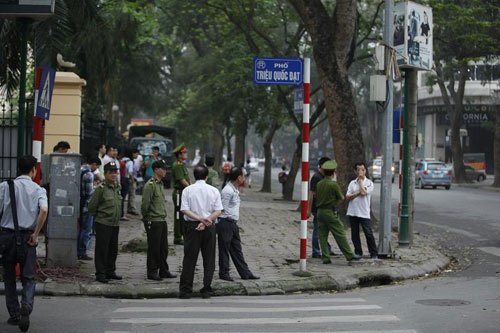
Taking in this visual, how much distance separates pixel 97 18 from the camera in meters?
16.1

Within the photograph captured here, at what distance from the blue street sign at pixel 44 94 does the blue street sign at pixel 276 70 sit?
2909 millimetres

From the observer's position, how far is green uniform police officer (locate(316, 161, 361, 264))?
41.1 ft

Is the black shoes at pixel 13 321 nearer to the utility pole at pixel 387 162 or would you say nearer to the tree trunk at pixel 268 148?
the utility pole at pixel 387 162

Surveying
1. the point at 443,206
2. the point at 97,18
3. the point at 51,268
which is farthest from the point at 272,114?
the point at 51,268

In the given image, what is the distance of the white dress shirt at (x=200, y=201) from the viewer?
32.1ft

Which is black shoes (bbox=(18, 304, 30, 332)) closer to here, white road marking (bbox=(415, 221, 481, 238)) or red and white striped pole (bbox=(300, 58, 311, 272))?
red and white striped pole (bbox=(300, 58, 311, 272))

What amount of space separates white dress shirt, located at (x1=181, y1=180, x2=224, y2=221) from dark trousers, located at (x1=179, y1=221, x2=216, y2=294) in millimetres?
182

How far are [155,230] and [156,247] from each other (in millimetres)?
240

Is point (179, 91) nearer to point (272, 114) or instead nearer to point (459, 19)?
point (272, 114)

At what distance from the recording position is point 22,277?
25.8 ft

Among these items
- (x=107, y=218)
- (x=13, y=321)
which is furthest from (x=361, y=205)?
(x=13, y=321)

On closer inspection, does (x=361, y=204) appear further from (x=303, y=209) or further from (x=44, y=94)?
(x=44, y=94)

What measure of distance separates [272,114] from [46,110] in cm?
2213

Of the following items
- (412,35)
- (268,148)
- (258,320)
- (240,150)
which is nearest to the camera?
(258,320)
